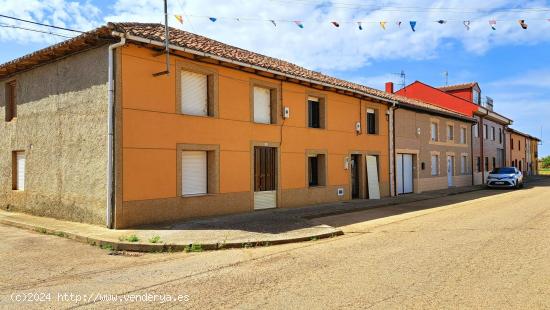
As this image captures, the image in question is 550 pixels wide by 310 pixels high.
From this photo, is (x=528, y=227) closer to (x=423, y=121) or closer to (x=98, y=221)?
(x=98, y=221)

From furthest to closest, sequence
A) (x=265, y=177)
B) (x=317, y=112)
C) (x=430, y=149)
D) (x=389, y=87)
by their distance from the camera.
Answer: (x=389, y=87) < (x=430, y=149) < (x=317, y=112) < (x=265, y=177)

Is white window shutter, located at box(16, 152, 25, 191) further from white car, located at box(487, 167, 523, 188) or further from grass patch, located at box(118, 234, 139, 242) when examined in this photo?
white car, located at box(487, 167, 523, 188)

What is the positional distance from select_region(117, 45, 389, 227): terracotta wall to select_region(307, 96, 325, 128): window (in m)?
0.37

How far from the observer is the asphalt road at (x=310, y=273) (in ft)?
16.3

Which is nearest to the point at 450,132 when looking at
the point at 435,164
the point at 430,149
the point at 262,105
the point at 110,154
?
the point at 435,164

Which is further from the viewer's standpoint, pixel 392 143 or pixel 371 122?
pixel 392 143

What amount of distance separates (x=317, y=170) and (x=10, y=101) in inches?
435

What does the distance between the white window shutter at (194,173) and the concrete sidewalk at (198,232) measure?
100cm

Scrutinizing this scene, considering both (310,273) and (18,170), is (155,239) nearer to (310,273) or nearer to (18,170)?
(310,273)

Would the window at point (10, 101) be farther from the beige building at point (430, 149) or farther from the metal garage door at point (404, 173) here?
the metal garage door at point (404, 173)

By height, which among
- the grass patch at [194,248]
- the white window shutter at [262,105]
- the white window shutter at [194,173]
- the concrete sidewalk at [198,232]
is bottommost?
the grass patch at [194,248]

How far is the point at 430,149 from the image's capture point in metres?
24.8

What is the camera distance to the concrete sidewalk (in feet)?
27.8

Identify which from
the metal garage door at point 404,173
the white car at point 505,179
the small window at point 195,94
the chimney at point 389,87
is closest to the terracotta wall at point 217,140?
the small window at point 195,94
